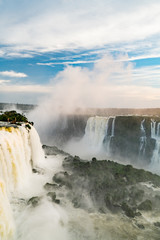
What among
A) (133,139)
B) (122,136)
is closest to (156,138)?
(133,139)

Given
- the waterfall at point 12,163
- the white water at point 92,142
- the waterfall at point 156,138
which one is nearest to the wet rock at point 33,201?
the waterfall at point 12,163

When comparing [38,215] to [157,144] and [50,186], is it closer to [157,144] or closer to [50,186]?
[50,186]

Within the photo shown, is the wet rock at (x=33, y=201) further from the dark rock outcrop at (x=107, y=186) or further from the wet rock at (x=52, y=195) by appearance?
the dark rock outcrop at (x=107, y=186)

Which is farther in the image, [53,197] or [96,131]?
[96,131]

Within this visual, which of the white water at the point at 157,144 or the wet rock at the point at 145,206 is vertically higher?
the white water at the point at 157,144

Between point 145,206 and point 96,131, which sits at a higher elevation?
point 96,131
